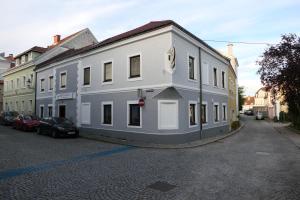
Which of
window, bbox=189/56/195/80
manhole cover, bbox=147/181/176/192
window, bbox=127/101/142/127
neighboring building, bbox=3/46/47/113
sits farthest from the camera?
neighboring building, bbox=3/46/47/113

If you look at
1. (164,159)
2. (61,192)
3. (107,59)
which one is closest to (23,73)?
(107,59)

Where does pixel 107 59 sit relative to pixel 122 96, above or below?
above

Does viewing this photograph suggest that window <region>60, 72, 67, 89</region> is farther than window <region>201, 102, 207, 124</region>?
Yes

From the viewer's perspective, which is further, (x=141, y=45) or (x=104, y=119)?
(x=104, y=119)

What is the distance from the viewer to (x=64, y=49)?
31.0 meters

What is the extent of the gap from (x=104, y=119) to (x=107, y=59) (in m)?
4.37

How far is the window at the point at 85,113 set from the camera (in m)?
19.6

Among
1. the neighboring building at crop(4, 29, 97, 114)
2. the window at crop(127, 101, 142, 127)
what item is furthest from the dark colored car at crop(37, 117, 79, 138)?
the neighboring building at crop(4, 29, 97, 114)

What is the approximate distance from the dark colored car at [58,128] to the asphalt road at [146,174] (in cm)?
478

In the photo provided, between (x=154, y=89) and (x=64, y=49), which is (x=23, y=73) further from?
(x=154, y=89)

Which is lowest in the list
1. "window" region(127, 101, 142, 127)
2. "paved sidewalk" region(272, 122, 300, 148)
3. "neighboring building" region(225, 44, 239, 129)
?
"paved sidewalk" region(272, 122, 300, 148)

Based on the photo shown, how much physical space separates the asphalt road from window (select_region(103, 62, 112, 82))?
7185mm

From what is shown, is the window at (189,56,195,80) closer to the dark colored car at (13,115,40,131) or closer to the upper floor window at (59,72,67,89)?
the upper floor window at (59,72,67,89)

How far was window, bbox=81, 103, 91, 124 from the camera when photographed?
64.2 feet
